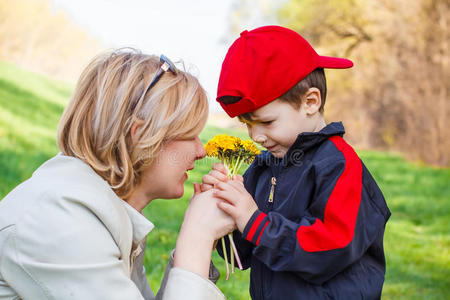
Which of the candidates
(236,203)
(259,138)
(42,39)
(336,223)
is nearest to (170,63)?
(259,138)

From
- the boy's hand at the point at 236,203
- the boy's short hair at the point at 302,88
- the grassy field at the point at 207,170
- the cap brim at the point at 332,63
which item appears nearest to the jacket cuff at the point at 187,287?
the boy's hand at the point at 236,203

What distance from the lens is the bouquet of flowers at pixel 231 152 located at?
2.17 m

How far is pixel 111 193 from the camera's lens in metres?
1.77

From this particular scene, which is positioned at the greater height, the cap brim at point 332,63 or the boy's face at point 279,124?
the cap brim at point 332,63

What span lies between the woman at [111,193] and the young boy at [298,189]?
190mm

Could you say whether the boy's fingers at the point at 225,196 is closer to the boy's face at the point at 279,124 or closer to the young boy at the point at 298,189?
the young boy at the point at 298,189

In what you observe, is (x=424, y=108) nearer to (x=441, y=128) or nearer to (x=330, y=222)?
(x=441, y=128)

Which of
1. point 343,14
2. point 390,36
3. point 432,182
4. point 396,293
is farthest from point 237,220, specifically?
point 343,14

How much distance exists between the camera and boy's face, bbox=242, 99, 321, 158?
216 cm

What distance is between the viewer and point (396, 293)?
4.05 m

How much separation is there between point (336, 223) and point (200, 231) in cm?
58

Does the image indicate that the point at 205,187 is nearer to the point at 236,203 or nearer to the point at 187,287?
the point at 236,203

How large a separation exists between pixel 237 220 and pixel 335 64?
3.19 ft

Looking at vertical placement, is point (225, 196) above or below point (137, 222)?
above
